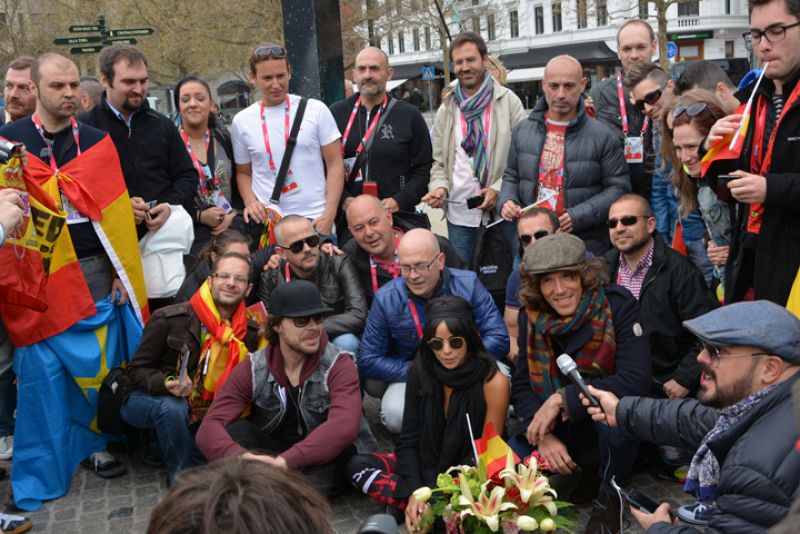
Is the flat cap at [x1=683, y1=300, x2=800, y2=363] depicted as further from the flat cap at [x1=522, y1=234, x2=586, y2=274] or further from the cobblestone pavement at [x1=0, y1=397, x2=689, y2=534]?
the cobblestone pavement at [x1=0, y1=397, x2=689, y2=534]

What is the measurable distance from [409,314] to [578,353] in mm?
1176

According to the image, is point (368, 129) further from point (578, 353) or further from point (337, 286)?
point (578, 353)

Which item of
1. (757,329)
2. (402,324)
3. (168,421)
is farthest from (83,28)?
(757,329)

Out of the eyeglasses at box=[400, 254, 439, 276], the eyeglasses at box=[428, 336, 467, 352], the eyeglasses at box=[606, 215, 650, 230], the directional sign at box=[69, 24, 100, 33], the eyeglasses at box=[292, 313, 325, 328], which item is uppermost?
the directional sign at box=[69, 24, 100, 33]

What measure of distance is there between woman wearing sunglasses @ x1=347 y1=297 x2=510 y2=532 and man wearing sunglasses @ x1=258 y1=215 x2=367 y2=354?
1017 mm

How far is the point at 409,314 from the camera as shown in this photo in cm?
516

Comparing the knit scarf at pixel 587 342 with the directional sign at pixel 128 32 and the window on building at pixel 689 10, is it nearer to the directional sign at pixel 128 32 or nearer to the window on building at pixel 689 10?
the directional sign at pixel 128 32

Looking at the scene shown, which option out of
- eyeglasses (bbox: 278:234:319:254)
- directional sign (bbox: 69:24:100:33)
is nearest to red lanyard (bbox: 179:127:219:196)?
eyeglasses (bbox: 278:234:319:254)

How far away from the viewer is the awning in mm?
50719

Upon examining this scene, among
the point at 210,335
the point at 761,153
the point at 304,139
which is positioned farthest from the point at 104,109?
the point at 761,153

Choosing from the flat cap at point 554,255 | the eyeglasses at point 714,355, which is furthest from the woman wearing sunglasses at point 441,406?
the eyeglasses at point 714,355

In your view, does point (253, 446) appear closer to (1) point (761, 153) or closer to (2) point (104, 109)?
(2) point (104, 109)

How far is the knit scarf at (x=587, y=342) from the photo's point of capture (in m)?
4.34

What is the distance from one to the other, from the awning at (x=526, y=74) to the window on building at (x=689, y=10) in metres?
10.2
